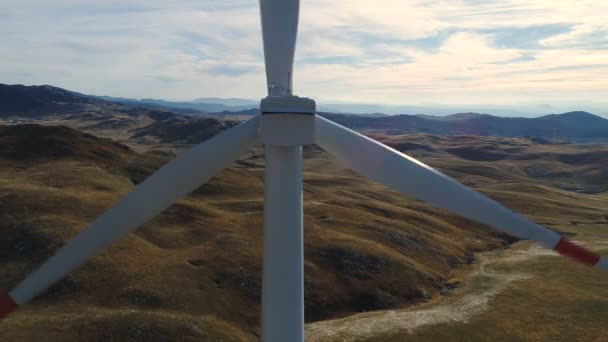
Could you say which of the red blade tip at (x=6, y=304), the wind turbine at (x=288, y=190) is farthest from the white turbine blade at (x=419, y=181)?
the red blade tip at (x=6, y=304)

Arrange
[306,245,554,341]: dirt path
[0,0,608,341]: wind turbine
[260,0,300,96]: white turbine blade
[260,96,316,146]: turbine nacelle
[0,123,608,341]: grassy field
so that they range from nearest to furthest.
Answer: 1. [0,0,608,341]: wind turbine
2. [260,96,316,146]: turbine nacelle
3. [260,0,300,96]: white turbine blade
4. [0,123,608,341]: grassy field
5. [306,245,554,341]: dirt path

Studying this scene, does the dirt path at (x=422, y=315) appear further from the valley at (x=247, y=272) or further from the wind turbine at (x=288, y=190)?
the wind turbine at (x=288, y=190)

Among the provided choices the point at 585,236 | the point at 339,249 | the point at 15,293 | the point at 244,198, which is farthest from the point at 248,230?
the point at 585,236

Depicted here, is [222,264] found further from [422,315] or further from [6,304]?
[6,304]

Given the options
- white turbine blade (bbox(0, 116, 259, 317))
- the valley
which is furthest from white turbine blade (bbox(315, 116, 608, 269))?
the valley

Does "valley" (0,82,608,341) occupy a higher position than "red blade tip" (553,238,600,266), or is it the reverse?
"red blade tip" (553,238,600,266)

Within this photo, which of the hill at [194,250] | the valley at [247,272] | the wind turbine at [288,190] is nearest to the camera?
the wind turbine at [288,190]

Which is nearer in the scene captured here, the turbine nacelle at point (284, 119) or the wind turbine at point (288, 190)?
the wind turbine at point (288, 190)

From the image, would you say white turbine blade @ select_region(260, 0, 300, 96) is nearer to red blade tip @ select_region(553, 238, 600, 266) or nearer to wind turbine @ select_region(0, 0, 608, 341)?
wind turbine @ select_region(0, 0, 608, 341)

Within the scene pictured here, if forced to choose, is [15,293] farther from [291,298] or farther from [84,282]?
[84,282]
